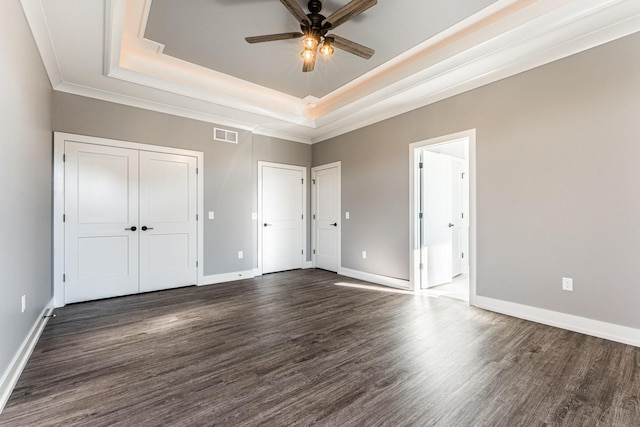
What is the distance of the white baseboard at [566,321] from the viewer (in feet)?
7.94

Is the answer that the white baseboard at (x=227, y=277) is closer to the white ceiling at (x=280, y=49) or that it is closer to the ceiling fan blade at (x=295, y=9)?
the white ceiling at (x=280, y=49)

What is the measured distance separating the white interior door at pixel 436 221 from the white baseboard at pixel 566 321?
95cm

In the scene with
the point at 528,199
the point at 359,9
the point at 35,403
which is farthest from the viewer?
the point at 528,199

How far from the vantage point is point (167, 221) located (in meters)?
4.22

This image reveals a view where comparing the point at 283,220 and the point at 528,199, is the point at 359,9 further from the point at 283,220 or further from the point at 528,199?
the point at 283,220

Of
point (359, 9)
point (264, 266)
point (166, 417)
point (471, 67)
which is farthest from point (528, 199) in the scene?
point (264, 266)

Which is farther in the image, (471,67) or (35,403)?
(471,67)

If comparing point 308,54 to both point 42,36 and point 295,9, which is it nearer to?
point 295,9

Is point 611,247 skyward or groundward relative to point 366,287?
skyward

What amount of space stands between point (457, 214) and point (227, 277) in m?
4.21

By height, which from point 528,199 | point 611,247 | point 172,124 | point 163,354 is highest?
point 172,124

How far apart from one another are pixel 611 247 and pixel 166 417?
144 inches

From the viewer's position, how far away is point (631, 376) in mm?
1938

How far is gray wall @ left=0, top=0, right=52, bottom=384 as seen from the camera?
71.3 inches
